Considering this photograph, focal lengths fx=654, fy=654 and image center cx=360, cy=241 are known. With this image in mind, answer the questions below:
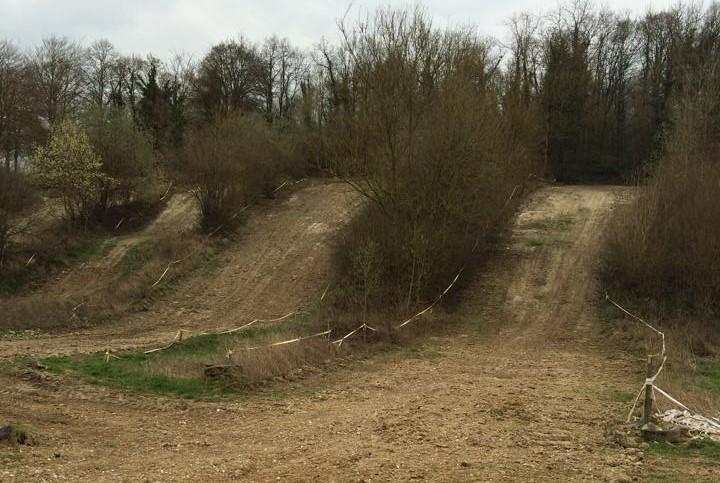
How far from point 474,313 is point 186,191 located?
16.8 m

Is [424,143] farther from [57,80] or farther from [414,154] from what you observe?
[57,80]

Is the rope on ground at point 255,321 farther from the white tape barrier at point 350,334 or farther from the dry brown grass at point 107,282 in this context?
the dry brown grass at point 107,282

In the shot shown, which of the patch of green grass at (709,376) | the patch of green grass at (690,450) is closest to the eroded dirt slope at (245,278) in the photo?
the patch of green grass at (690,450)

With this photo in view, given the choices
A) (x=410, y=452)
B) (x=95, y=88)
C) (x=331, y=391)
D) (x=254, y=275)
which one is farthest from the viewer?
(x=95, y=88)

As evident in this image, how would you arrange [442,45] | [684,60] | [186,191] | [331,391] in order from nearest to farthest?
[331,391] < [442,45] < [186,191] < [684,60]

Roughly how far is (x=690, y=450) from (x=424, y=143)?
Answer: 1195 centimetres

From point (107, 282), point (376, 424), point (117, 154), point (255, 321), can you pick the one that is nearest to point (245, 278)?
point (255, 321)

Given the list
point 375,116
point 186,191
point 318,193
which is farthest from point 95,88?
point 375,116

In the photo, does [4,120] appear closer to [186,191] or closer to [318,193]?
[186,191]

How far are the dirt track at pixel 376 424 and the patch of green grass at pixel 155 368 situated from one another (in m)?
0.52

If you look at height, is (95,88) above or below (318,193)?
above

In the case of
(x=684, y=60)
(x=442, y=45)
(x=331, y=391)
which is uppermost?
(x=684, y=60)

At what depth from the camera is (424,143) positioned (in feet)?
60.2

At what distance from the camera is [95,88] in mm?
51625
